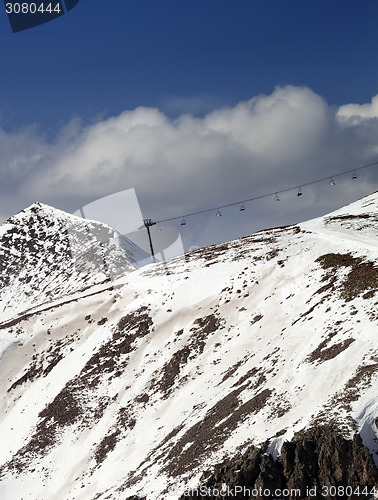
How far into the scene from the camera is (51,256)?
407ft

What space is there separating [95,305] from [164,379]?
1797 cm

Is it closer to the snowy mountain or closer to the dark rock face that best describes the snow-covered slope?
the snowy mountain

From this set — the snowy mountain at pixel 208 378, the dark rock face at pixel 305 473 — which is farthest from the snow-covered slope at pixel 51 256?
the dark rock face at pixel 305 473

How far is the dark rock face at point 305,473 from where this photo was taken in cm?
1558

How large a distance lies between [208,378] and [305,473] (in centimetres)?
1773

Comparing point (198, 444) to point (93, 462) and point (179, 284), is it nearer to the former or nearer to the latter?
point (93, 462)

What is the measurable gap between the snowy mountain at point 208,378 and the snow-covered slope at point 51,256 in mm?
44949

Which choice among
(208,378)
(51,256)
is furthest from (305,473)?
(51,256)

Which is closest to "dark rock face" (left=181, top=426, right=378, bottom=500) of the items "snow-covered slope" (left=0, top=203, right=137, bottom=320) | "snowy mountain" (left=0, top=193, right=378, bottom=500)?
"snowy mountain" (left=0, top=193, right=378, bottom=500)

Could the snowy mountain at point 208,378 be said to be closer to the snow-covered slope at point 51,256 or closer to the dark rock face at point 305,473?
the dark rock face at point 305,473

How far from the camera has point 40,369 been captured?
46.9 m

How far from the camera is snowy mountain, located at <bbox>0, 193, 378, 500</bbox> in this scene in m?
17.3

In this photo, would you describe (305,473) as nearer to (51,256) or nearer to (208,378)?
(208,378)

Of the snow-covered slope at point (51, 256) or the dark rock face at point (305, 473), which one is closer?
the dark rock face at point (305, 473)
